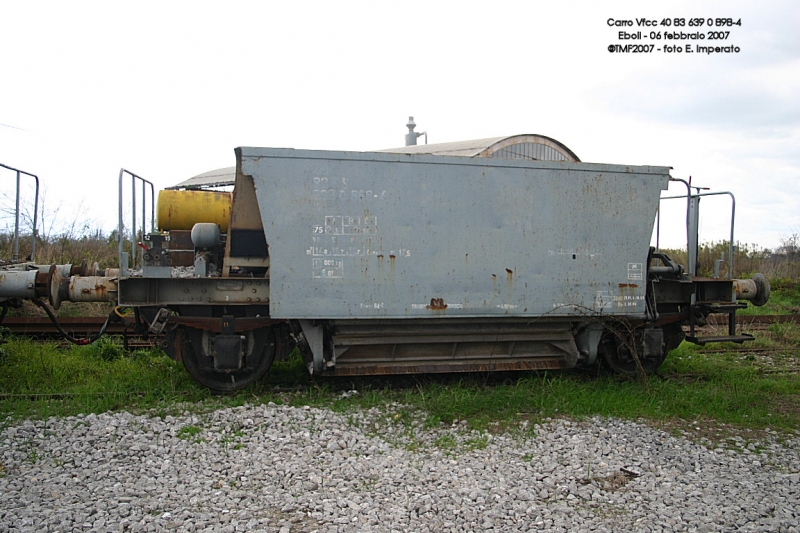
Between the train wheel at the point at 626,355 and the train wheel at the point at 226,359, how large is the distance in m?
4.20

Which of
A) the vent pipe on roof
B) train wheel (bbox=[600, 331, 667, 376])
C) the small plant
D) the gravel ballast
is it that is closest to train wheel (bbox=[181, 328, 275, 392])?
the gravel ballast

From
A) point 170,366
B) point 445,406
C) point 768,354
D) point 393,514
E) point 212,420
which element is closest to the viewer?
point 393,514

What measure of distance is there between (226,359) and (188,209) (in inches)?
80.3

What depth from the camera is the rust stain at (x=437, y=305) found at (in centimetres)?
640

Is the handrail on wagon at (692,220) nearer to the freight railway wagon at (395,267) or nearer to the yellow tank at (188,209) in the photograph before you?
the freight railway wagon at (395,267)

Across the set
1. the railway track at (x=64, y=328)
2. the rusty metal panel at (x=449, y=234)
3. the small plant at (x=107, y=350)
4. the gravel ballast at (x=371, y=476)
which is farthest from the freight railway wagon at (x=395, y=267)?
the railway track at (x=64, y=328)

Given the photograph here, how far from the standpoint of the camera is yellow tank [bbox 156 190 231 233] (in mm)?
7164

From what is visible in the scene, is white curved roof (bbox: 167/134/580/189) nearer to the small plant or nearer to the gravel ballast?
the small plant

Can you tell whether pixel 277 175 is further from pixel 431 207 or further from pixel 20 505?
pixel 20 505

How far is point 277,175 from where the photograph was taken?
608 cm

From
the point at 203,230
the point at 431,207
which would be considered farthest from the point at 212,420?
the point at 431,207

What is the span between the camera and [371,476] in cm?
448

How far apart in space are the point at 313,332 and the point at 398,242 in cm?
139

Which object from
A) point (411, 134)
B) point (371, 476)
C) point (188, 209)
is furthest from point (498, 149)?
point (371, 476)
